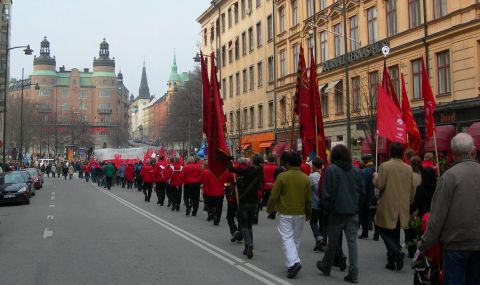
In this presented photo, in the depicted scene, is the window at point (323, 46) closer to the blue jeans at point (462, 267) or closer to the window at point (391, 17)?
the window at point (391, 17)

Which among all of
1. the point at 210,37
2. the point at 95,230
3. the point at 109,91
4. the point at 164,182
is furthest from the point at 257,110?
the point at 109,91

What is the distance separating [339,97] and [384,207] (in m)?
27.5

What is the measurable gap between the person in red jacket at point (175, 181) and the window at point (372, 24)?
53.2 feet

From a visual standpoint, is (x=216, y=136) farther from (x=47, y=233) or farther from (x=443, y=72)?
(x=443, y=72)

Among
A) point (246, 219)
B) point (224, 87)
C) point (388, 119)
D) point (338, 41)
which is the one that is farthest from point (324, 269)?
point (224, 87)

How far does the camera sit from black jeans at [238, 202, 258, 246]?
10.0 metres

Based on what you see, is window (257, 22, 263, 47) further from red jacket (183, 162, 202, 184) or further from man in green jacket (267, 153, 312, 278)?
man in green jacket (267, 153, 312, 278)

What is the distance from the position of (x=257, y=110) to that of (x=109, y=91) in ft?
385

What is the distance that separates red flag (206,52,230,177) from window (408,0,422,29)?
18919 millimetres

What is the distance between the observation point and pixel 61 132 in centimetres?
10250

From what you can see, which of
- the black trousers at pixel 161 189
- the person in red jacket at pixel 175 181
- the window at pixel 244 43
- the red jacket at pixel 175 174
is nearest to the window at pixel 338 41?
the black trousers at pixel 161 189

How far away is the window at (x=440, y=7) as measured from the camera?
25633mm

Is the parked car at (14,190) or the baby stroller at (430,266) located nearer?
the baby stroller at (430,266)

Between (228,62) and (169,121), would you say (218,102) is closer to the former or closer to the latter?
(228,62)
